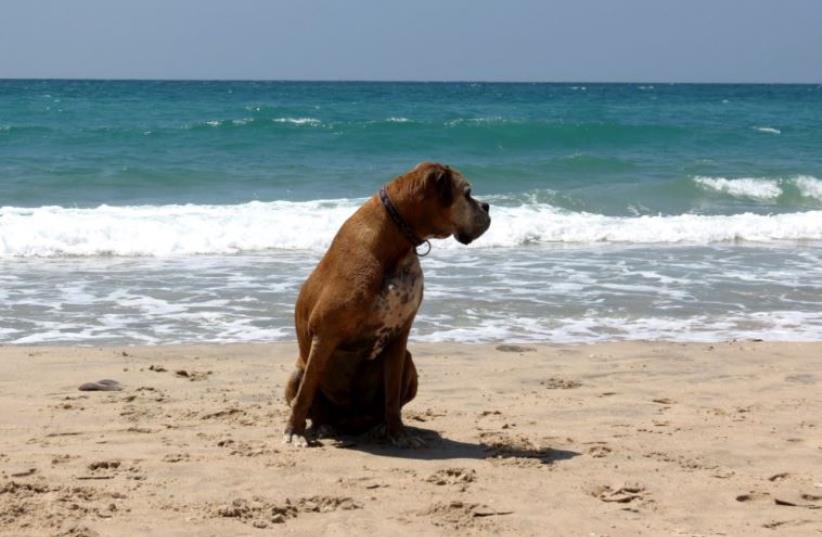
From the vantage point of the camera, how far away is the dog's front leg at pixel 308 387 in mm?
5566

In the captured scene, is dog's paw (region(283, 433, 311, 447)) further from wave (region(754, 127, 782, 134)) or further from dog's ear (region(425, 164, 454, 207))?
wave (region(754, 127, 782, 134))

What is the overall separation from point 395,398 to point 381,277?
68 centimetres

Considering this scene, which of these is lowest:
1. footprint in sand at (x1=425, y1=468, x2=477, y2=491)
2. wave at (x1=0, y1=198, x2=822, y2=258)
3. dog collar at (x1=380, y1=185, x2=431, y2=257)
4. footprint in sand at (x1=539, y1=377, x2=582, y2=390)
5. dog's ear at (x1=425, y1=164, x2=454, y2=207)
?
footprint in sand at (x1=539, y1=377, x2=582, y2=390)

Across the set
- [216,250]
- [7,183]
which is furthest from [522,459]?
[7,183]

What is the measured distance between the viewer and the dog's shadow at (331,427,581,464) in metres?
5.65

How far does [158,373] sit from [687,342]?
4.08m

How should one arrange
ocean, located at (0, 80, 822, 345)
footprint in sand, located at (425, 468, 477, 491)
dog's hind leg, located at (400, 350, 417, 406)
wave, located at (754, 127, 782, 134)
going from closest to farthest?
footprint in sand, located at (425, 468, 477, 491), dog's hind leg, located at (400, 350, 417, 406), ocean, located at (0, 80, 822, 345), wave, located at (754, 127, 782, 134)

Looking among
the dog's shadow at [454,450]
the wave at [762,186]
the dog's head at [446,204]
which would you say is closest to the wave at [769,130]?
the wave at [762,186]

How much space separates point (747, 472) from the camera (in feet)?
17.8

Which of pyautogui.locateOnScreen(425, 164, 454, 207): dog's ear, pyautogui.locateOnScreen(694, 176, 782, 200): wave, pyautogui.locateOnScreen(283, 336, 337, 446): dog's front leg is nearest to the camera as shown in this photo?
pyautogui.locateOnScreen(425, 164, 454, 207): dog's ear

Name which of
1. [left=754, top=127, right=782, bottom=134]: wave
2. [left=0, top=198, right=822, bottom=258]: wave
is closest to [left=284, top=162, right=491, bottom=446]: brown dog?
[left=0, top=198, right=822, bottom=258]: wave

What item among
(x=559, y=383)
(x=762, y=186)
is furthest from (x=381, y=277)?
(x=762, y=186)

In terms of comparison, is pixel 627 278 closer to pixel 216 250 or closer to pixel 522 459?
pixel 216 250

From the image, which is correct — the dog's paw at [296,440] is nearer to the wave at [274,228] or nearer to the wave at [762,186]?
the wave at [274,228]
